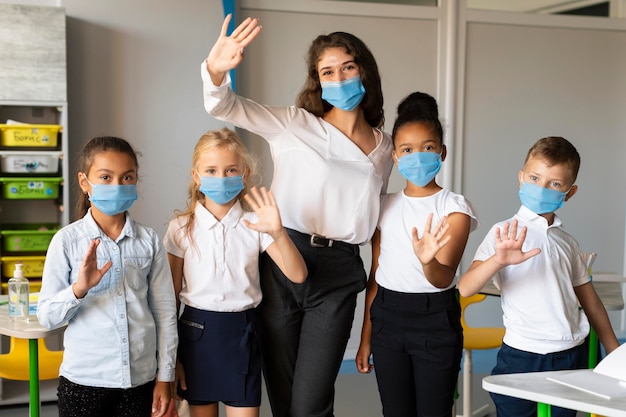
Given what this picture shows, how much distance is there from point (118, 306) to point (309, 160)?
0.67 m

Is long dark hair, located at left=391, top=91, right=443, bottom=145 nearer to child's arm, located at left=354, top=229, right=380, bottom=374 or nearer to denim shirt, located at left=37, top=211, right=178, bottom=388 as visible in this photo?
child's arm, located at left=354, top=229, right=380, bottom=374

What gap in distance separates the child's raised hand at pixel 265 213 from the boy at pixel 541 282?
616 mm

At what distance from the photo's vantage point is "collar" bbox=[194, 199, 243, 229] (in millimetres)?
2176

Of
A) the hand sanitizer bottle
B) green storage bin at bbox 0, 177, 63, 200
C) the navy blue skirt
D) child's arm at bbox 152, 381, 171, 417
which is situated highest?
green storage bin at bbox 0, 177, 63, 200

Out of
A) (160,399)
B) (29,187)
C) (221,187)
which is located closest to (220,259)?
(221,187)

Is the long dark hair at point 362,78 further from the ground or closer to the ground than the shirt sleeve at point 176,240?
further from the ground

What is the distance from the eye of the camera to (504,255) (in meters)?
2.02

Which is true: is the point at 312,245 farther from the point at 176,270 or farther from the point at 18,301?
the point at 18,301

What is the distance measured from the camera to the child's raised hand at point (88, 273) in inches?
73.4

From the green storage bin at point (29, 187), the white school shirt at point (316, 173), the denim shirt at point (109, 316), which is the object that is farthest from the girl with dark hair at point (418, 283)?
the green storage bin at point (29, 187)

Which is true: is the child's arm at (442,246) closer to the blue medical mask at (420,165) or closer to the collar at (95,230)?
the blue medical mask at (420,165)

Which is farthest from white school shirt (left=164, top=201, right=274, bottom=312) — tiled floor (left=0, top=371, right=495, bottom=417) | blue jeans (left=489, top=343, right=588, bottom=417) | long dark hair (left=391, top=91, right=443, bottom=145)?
tiled floor (left=0, top=371, right=495, bottom=417)

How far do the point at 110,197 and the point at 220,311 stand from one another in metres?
0.46

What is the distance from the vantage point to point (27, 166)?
3750 millimetres
